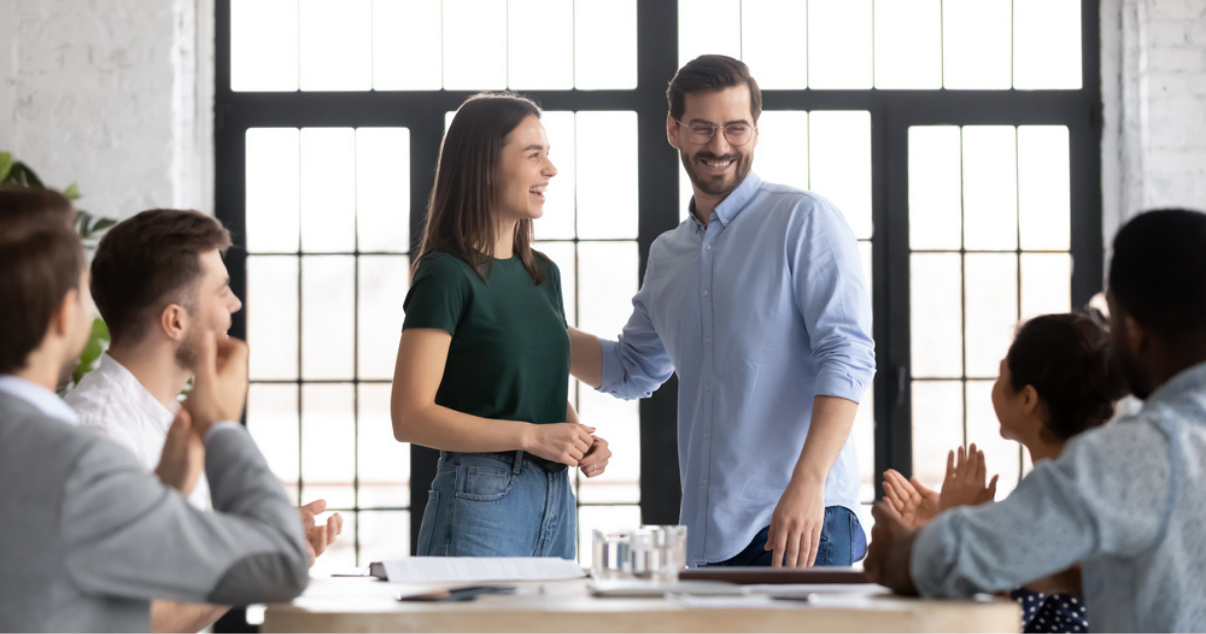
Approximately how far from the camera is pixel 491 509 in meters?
2.01

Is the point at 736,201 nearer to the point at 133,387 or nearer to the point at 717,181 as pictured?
the point at 717,181

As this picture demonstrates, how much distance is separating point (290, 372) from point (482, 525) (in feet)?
7.19

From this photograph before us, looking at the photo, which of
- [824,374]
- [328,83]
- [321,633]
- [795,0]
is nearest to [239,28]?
[328,83]

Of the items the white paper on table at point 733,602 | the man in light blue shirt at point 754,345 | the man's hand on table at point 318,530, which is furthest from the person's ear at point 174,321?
the man in light blue shirt at point 754,345

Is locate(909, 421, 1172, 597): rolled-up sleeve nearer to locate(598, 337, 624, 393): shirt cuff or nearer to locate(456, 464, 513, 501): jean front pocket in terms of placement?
locate(456, 464, 513, 501): jean front pocket

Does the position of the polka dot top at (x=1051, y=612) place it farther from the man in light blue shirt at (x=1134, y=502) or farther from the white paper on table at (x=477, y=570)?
the white paper on table at (x=477, y=570)

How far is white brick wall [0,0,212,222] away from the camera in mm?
3695

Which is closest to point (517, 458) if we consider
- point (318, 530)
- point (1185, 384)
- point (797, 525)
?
point (318, 530)

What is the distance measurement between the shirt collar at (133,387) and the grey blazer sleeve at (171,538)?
522 millimetres

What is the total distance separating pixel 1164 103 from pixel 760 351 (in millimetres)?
2479

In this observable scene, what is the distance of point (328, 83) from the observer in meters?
3.95

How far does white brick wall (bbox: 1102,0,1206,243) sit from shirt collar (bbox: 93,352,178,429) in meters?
3.42

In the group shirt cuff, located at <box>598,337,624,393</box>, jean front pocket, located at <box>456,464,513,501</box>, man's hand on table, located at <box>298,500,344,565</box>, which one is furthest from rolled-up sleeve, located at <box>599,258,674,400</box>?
man's hand on table, located at <box>298,500,344,565</box>

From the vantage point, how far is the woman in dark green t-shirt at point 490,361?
2.01 m
